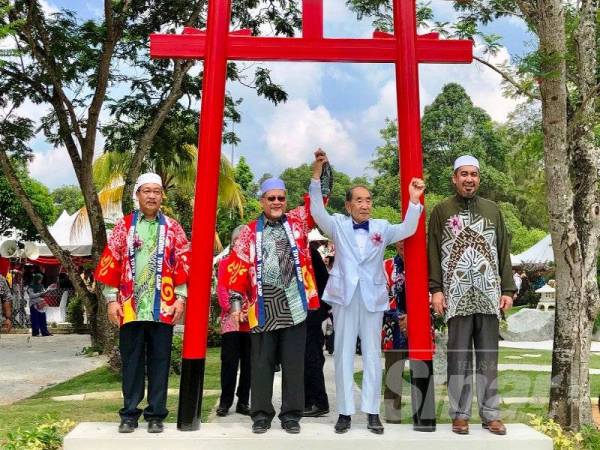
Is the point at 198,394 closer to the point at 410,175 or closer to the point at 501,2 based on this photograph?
the point at 410,175

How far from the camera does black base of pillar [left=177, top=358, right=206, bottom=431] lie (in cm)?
519

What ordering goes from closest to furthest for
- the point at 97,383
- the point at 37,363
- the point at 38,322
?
1. the point at 97,383
2. the point at 37,363
3. the point at 38,322

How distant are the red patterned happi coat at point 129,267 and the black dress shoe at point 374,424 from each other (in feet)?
4.77

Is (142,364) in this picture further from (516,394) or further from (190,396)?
(516,394)

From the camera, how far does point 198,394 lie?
526 cm

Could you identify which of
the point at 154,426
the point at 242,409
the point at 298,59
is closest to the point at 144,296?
the point at 154,426

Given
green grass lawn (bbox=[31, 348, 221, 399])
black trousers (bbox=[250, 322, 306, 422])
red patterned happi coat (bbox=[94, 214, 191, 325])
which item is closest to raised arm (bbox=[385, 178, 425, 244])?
black trousers (bbox=[250, 322, 306, 422])

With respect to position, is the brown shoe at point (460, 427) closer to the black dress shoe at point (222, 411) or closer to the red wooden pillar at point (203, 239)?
the red wooden pillar at point (203, 239)

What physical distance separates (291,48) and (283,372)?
87.4 inches

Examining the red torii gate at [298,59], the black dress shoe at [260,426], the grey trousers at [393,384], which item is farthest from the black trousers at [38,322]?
the black dress shoe at [260,426]

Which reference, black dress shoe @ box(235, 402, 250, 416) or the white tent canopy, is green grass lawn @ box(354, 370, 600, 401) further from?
the white tent canopy

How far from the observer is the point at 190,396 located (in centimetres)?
525

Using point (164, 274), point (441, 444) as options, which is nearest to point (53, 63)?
point (164, 274)

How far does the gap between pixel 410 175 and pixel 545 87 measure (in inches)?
83.2
